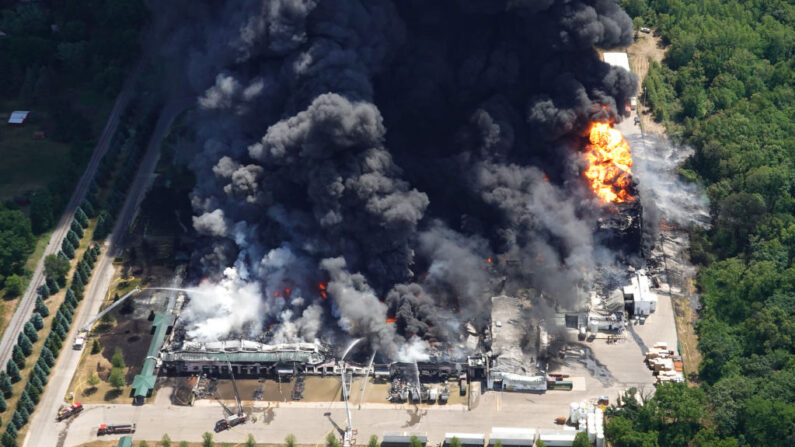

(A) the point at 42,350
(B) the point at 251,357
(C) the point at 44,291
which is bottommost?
(A) the point at 42,350

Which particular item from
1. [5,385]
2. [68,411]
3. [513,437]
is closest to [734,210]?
[513,437]

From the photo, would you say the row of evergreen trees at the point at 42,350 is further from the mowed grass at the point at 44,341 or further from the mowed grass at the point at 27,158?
the mowed grass at the point at 27,158

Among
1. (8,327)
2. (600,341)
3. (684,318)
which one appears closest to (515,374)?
(600,341)

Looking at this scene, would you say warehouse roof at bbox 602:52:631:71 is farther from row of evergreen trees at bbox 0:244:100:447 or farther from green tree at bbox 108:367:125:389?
green tree at bbox 108:367:125:389

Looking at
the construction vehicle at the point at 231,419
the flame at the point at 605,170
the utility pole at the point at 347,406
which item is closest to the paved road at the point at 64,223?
the construction vehicle at the point at 231,419

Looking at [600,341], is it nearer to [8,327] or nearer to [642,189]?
[642,189]

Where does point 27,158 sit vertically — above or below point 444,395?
above

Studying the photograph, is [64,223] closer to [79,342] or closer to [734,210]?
[79,342]
